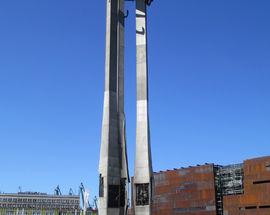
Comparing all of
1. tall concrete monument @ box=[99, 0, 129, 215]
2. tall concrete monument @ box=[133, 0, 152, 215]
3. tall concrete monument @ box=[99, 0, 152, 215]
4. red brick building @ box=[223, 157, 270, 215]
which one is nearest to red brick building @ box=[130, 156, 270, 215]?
red brick building @ box=[223, 157, 270, 215]

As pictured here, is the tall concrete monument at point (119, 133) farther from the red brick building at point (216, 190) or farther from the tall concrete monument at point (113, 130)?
the red brick building at point (216, 190)

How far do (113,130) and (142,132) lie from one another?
2.19 metres

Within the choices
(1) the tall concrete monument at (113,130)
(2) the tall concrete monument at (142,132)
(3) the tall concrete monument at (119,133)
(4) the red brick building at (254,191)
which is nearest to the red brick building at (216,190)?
(4) the red brick building at (254,191)

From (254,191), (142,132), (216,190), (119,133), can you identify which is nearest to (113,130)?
(119,133)

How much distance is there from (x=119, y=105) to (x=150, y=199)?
297 inches

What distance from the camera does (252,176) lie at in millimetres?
98688

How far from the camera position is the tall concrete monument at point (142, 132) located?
3597 cm

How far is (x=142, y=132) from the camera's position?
37.3 m

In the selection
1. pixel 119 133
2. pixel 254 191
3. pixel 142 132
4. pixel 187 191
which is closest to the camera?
pixel 142 132

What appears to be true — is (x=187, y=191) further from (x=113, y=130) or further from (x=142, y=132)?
(x=113, y=130)

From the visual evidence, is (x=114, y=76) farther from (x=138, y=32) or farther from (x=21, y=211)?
(x=21, y=211)

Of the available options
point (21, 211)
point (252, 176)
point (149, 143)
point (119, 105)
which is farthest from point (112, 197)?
point (21, 211)

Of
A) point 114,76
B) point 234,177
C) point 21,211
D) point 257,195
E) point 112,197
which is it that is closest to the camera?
point 112,197

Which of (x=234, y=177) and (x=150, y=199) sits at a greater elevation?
(x=234, y=177)
